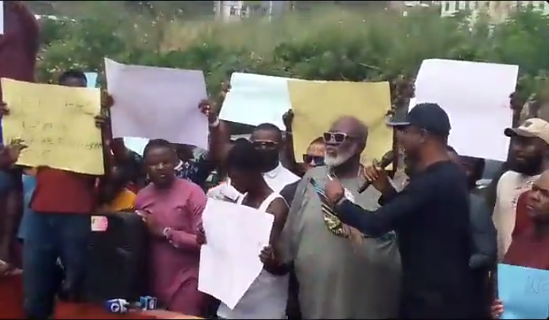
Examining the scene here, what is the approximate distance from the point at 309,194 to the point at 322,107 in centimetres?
111

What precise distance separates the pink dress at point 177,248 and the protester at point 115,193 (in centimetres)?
24

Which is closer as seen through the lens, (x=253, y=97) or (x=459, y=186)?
(x=459, y=186)

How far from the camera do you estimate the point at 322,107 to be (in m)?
5.40

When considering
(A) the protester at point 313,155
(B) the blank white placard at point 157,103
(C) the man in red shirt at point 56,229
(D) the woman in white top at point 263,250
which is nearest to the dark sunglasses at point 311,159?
(A) the protester at point 313,155

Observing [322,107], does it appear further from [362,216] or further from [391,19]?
[391,19]

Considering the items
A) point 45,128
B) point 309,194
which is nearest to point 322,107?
point 309,194

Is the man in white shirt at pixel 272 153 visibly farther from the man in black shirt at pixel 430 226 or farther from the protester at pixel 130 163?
the man in black shirt at pixel 430 226

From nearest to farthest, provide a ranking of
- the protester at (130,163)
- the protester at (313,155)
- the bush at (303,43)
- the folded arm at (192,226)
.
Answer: the folded arm at (192,226), the protester at (313,155), the protester at (130,163), the bush at (303,43)

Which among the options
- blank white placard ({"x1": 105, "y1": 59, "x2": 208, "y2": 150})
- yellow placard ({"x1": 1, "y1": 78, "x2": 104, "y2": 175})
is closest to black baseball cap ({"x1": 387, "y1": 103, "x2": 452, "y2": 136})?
blank white placard ({"x1": 105, "y1": 59, "x2": 208, "y2": 150})

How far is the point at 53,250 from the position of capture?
5230 millimetres

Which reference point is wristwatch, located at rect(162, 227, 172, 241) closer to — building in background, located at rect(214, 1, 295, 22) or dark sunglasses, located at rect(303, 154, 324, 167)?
dark sunglasses, located at rect(303, 154, 324, 167)

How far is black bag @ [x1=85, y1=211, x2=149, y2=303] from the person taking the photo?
16.8 ft

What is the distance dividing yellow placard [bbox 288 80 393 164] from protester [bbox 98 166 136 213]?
98 centimetres

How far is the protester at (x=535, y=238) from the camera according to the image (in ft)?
15.9
